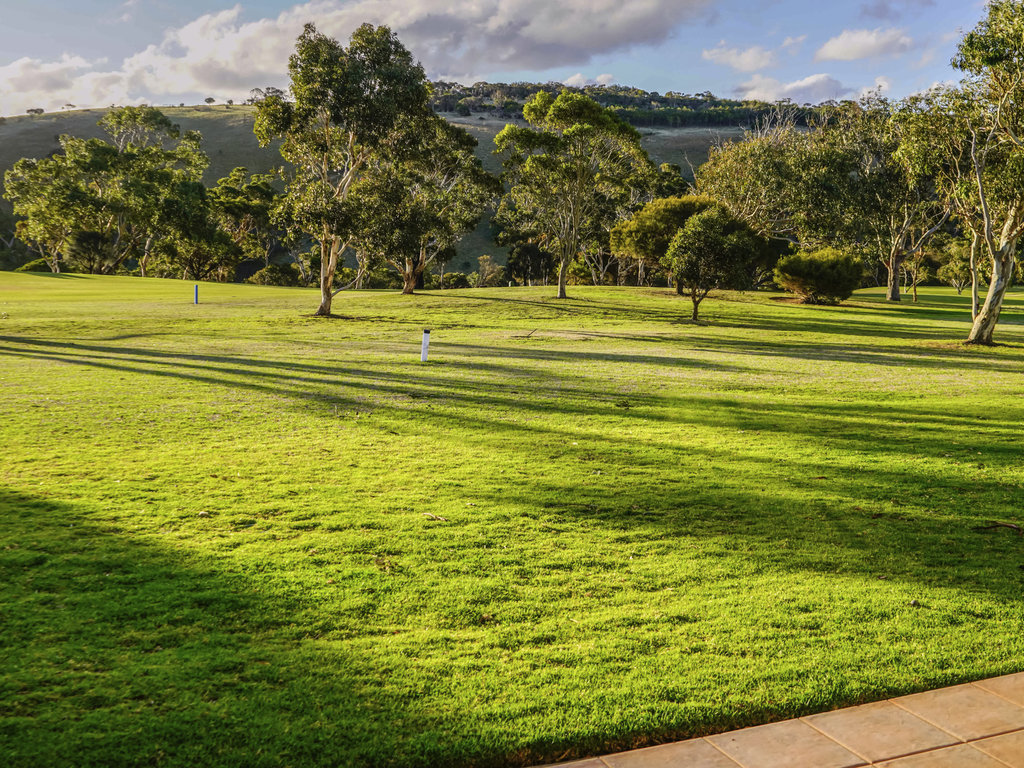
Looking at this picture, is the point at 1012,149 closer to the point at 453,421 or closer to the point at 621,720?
the point at 453,421

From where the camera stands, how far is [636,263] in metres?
77.7

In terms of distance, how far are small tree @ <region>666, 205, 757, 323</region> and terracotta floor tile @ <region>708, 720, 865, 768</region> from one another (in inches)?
1407

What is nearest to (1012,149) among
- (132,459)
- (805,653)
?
(805,653)

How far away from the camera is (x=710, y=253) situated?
38.0m

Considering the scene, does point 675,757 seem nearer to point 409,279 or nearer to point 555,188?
point 555,188

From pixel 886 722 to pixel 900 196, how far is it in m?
60.6

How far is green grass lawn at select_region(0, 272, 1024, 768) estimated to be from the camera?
4457mm

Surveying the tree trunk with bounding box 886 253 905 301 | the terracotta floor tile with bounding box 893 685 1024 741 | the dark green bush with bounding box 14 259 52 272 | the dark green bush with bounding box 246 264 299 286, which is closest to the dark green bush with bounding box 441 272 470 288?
the dark green bush with bounding box 246 264 299 286

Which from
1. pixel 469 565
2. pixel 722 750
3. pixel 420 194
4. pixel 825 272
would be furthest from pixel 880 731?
pixel 825 272

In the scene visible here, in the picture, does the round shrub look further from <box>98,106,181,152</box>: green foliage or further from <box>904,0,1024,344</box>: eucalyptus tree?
<box>98,106,181,152</box>: green foliage

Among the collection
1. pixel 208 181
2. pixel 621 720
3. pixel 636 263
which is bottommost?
pixel 621 720

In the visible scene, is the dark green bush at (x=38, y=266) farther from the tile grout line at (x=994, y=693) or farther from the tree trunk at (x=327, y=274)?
the tile grout line at (x=994, y=693)

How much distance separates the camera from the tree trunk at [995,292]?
96.2ft

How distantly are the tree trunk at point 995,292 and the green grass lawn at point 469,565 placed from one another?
1451 cm
